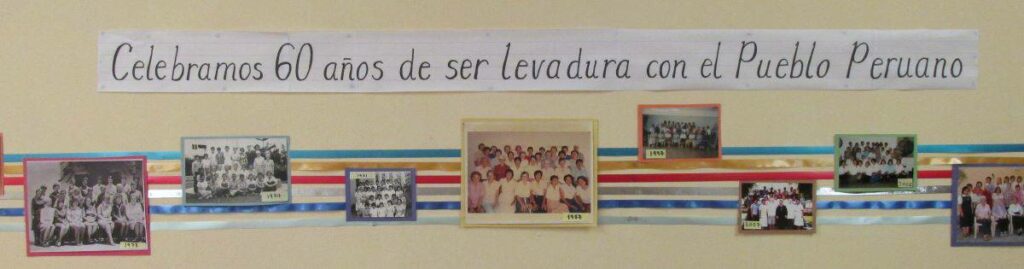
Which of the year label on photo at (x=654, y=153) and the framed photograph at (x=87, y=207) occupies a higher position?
the year label on photo at (x=654, y=153)

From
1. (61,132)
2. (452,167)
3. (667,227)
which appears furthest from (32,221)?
(667,227)

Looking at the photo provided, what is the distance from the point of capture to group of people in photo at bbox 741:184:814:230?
139 cm

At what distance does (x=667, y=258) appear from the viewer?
4.58 ft

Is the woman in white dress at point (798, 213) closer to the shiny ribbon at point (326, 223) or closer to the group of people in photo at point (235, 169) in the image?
the shiny ribbon at point (326, 223)

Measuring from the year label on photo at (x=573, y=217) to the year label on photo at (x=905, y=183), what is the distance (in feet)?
2.08

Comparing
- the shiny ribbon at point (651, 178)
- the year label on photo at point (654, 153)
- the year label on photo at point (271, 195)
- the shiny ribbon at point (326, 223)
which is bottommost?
the shiny ribbon at point (326, 223)

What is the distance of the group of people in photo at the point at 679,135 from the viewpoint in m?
1.36

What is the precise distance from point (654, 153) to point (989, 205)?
686 millimetres

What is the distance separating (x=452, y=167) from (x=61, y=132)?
75 cm

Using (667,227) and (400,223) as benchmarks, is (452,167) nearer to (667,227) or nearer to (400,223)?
(400,223)

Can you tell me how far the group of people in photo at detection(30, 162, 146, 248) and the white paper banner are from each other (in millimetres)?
177

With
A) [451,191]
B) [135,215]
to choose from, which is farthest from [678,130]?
[135,215]

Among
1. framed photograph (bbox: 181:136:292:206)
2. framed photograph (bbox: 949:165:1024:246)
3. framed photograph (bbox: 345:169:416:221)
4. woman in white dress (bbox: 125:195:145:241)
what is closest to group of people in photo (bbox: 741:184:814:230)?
framed photograph (bbox: 949:165:1024:246)

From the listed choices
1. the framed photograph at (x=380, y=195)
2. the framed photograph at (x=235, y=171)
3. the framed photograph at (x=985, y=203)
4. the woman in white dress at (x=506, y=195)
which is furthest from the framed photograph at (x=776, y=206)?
the framed photograph at (x=235, y=171)
